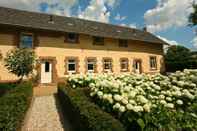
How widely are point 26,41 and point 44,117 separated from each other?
9528mm

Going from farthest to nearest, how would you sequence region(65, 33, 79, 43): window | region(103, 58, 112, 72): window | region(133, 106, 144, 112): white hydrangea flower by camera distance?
region(103, 58, 112, 72): window
region(65, 33, 79, 43): window
region(133, 106, 144, 112): white hydrangea flower

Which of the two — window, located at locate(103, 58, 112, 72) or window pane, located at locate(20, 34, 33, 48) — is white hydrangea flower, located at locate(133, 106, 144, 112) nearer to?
window pane, located at locate(20, 34, 33, 48)

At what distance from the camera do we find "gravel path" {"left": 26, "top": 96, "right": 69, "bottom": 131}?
6488mm

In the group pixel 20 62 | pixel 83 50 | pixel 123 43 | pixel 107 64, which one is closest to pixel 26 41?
pixel 20 62

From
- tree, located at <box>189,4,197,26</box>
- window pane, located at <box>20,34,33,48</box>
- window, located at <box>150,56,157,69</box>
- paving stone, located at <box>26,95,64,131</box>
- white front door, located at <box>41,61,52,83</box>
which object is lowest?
paving stone, located at <box>26,95,64,131</box>

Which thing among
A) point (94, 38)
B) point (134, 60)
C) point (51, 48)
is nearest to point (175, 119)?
point (51, 48)

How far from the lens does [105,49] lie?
63.2ft

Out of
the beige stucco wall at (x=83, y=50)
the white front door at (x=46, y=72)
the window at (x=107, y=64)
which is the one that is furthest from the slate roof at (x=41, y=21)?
the white front door at (x=46, y=72)

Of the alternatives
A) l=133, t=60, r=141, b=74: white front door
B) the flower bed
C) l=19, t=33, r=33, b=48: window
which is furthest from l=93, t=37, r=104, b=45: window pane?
the flower bed

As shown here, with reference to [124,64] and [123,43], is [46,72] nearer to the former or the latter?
[124,64]

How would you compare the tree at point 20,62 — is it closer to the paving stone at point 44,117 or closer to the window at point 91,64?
the paving stone at point 44,117

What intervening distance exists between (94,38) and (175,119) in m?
14.9

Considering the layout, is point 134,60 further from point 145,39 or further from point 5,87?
point 5,87

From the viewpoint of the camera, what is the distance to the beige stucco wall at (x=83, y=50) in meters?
14.4
